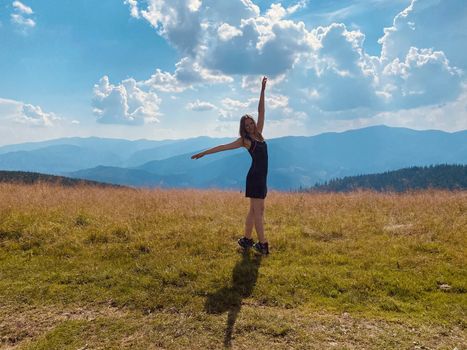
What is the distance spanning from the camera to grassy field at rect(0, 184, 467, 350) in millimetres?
4852

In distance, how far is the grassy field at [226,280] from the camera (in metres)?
4.85

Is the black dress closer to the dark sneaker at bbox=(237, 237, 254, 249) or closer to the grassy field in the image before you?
the dark sneaker at bbox=(237, 237, 254, 249)

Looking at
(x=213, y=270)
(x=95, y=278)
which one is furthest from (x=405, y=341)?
(x=95, y=278)

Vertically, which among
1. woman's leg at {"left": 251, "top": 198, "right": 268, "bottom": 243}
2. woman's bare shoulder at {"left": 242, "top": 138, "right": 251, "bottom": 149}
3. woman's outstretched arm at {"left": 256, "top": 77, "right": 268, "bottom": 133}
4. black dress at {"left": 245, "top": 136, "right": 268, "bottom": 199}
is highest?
woman's outstretched arm at {"left": 256, "top": 77, "right": 268, "bottom": 133}

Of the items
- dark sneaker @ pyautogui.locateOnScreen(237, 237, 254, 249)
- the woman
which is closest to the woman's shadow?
dark sneaker @ pyautogui.locateOnScreen(237, 237, 254, 249)

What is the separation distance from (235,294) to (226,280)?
1.90 feet

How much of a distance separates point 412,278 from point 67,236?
833 centimetres

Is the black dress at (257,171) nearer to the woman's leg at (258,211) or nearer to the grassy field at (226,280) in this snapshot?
the woman's leg at (258,211)

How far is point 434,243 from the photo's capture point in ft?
26.4

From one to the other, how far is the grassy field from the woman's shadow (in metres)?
0.02

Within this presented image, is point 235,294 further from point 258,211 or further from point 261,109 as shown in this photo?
point 261,109

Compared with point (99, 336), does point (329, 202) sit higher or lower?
higher

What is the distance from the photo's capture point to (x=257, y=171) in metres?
7.22

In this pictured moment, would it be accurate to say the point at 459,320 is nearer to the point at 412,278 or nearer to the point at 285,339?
the point at 412,278
